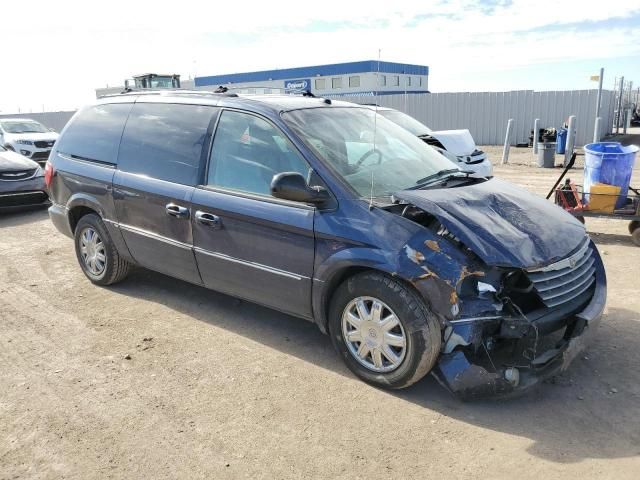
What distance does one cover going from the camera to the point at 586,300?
3641 mm

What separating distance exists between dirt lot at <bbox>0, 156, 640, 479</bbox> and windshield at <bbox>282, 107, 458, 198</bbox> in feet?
4.46

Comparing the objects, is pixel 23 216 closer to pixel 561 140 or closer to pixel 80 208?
pixel 80 208

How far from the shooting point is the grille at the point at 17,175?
9289 millimetres

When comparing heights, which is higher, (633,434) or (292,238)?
(292,238)

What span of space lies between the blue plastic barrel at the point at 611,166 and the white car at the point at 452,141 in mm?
2161

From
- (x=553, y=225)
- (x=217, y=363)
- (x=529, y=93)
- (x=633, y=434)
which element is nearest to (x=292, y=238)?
(x=217, y=363)

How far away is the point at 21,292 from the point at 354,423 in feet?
13.1

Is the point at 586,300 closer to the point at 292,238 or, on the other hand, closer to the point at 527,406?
the point at 527,406

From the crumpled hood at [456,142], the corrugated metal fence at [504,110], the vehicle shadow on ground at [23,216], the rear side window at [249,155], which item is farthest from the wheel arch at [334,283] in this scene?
the corrugated metal fence at [504,110]

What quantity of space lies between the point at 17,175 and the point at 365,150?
780cm

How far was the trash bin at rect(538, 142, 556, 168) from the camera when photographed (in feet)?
48.6

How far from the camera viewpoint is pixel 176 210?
4363 millimetres

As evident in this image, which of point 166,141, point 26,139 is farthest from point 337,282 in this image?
point 26,139

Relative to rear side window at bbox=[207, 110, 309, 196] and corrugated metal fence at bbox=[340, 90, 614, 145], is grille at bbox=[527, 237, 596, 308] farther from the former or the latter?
corrugated metal fence at bbox=[340, 90, 614, 145]
